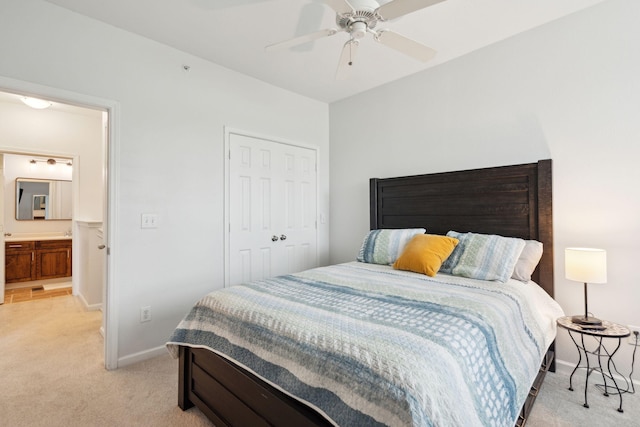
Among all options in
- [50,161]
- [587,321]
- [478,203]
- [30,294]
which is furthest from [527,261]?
Answer: [50,161]

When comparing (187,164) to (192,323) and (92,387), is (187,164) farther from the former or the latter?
(92,387)

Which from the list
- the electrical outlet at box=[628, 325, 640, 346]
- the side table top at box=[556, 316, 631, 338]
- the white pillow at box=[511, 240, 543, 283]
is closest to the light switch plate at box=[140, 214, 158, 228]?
the white pillow at box=[511, 240, 543, 283]

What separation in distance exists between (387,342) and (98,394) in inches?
80.6

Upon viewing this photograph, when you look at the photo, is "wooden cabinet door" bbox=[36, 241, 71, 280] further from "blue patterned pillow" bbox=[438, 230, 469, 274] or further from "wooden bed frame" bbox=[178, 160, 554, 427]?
"blue patterned pillow" bbox=[438, 230, 469, 274]

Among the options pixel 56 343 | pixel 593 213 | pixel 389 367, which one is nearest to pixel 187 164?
pixel 56 343

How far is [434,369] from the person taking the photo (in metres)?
1.05

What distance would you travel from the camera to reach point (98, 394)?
205 cm

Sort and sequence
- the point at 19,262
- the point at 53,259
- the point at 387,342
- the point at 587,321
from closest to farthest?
the point at 387,342
the point at 587,321
the point at 19,262
the point at 53,259

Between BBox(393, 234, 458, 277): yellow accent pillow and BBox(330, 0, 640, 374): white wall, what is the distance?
84 centimetres

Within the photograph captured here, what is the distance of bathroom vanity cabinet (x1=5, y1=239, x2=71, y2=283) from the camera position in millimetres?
4702

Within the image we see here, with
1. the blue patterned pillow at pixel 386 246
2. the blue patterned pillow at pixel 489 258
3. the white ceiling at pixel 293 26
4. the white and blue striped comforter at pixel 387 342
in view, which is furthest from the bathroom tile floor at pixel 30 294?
the blue patterned pillow at pixel 489 258

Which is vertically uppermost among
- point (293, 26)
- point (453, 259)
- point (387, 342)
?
point (293, 26)

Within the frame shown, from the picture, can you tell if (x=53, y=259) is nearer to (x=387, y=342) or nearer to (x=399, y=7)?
(x=387, y=342)

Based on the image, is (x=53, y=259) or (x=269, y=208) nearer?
(x=269, y=208)
